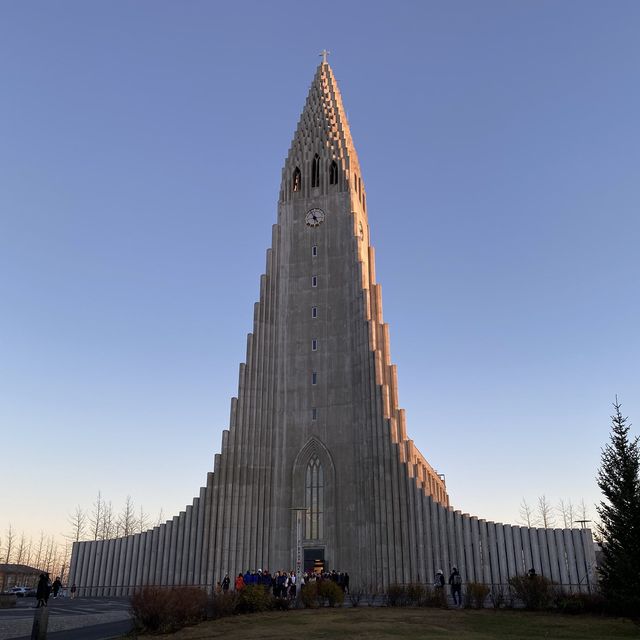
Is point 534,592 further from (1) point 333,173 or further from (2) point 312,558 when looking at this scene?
(1) point 333,173

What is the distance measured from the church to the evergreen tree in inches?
719

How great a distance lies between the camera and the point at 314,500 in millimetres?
47125

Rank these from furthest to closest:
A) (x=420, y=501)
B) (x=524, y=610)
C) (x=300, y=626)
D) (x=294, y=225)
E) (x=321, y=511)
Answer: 1. (x=294, y=225)
2. (x=321, y=511)
3. (x=420, y=501)
4. (x=524, y=610)
5. (x=300, y=626)

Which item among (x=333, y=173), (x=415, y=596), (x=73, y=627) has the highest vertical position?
(x=333, y=173)

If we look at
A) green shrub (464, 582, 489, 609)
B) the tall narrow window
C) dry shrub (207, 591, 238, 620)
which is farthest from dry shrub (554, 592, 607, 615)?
the tall narrow window

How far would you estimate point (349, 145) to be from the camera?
61188mm

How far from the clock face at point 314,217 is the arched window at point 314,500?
1997 cm

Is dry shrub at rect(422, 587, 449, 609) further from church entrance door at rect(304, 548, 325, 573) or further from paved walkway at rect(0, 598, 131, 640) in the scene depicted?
church entrance door at rect(304, 548, 325, 573)

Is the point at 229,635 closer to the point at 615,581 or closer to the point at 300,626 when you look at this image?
the point at 300,626

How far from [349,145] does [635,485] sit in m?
45.5

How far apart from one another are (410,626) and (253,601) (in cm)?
803

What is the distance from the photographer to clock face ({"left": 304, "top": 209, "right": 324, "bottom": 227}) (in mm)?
56000

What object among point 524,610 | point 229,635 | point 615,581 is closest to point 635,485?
point 615,581

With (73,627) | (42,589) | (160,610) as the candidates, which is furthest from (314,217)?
(160,610)
